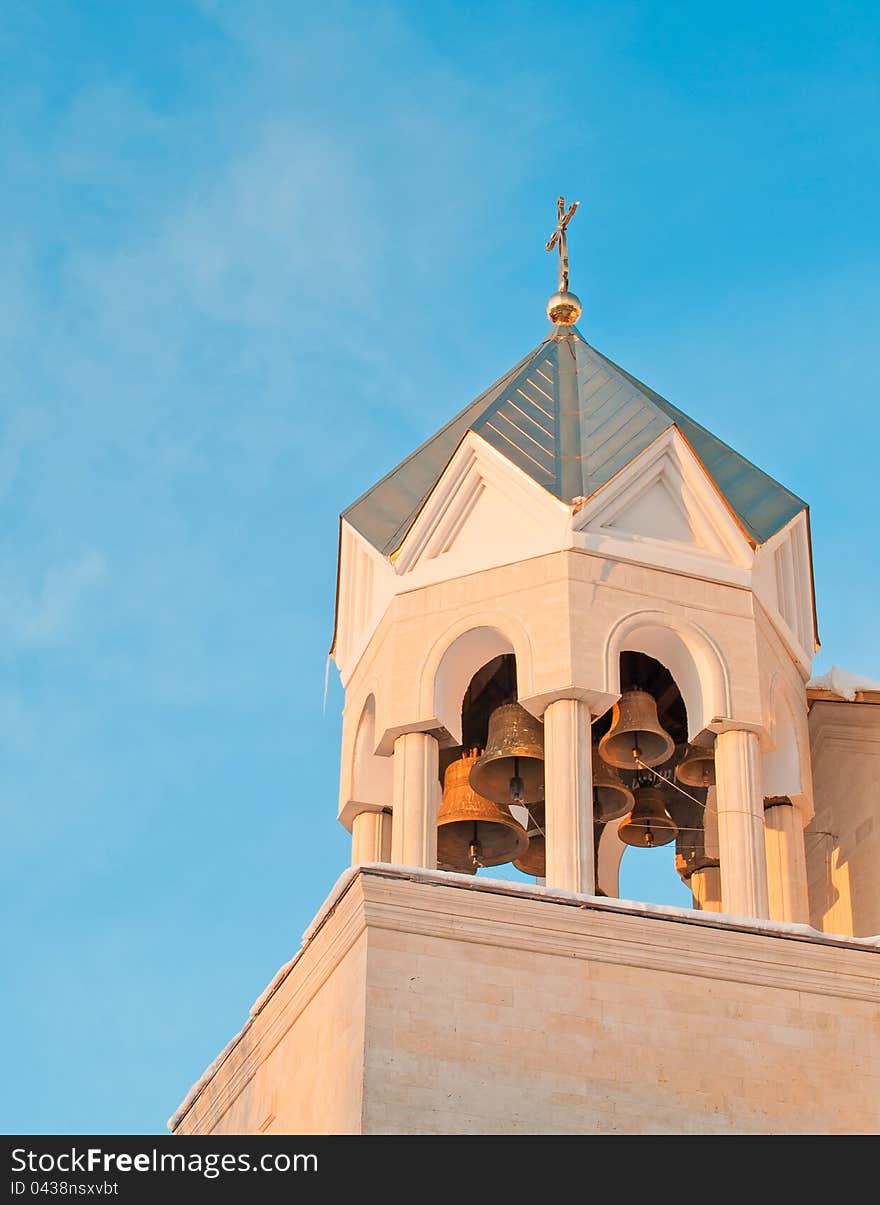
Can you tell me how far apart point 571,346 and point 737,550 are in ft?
12.6

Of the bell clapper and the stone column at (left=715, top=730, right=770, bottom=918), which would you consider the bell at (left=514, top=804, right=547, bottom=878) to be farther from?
the stone column at (left=715, top=730, right=770, bottom=918)

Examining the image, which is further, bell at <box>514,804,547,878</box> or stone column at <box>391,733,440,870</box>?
bell at <box>514,804,547,878</box>

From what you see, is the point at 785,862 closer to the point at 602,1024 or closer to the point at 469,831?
the point at 469,831

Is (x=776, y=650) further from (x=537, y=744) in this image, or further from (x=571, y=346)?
(x=571, y=346)

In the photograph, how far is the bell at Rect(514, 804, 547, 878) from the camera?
25016mm

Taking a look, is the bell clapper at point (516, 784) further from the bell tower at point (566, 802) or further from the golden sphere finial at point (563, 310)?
the golden sphere finial at point (563, 310)

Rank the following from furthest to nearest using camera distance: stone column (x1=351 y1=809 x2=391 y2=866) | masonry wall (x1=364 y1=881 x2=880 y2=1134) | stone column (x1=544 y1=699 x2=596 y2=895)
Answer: stone column (x1=351 y1=809 x2=391 y2=866)
stone column (x1=544 y1=699 x2=596 y2=895)
masonry wall (x1=364 y1=881 x2=880 y2=1134)

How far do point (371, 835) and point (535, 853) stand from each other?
2.01 metres

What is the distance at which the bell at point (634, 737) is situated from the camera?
2350 centimetres

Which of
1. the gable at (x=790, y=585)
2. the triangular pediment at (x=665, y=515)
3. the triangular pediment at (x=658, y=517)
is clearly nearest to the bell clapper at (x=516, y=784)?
the triangular pediment at (x=665, y=515)

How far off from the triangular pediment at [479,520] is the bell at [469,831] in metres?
1.95

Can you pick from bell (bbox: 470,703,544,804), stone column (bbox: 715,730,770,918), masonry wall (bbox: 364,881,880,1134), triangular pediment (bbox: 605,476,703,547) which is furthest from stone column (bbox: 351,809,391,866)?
masonry wall (bbox: 364,881,880,1134)

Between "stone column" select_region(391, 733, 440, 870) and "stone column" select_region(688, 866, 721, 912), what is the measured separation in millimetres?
3922

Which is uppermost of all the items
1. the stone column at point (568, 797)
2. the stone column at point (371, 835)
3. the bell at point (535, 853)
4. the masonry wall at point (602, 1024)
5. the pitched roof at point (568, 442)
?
the pitched roof at point (568, 442)
